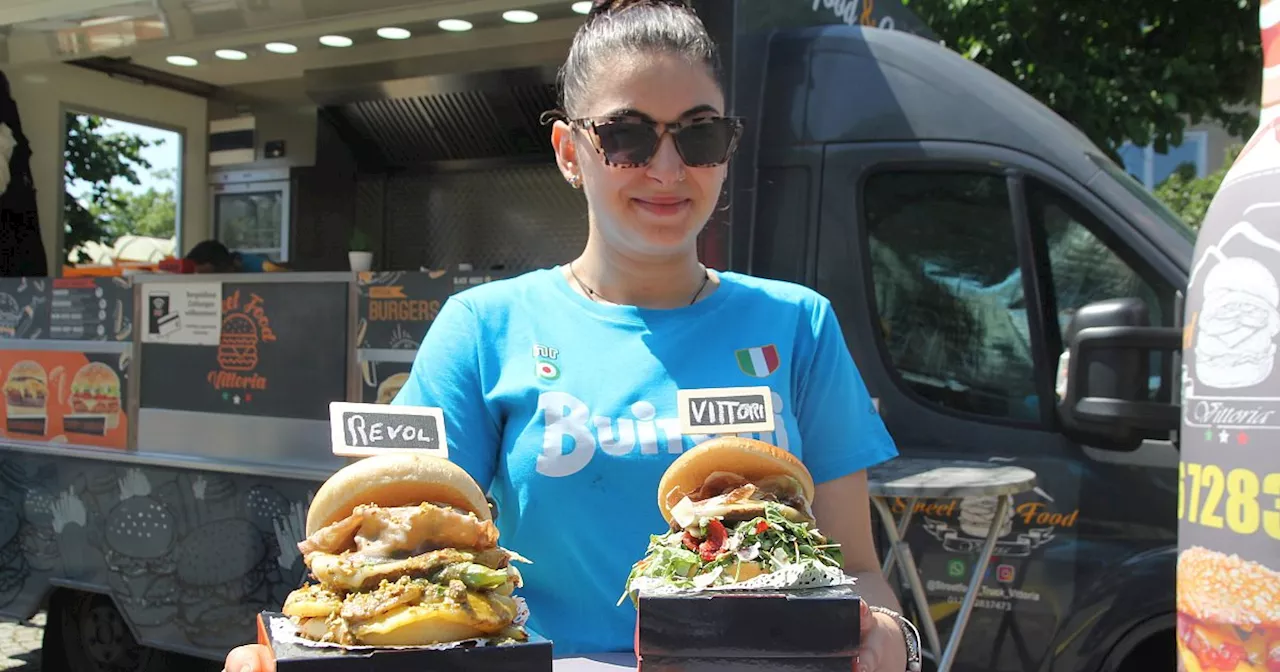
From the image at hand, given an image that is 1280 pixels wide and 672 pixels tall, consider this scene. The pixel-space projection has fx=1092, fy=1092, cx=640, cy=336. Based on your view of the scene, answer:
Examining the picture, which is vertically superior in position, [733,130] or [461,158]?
[461,158]

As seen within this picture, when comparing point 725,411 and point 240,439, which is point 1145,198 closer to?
point 725,411

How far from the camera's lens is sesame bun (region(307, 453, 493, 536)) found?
135 cm

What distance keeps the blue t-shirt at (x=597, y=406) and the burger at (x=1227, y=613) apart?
1273 millimetres

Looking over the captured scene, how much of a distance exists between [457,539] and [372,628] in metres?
0.17

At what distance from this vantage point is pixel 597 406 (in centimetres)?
172

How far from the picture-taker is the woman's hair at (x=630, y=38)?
1.76 meters

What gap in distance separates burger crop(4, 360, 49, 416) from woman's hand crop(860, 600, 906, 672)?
185 inches

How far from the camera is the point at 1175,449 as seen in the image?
3607mm

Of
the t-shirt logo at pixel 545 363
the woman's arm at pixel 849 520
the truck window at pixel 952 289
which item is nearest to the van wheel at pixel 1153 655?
the truck window at pixel 952 289

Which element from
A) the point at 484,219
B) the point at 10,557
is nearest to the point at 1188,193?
the point at 484,219

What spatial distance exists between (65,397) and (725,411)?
15.3 ft

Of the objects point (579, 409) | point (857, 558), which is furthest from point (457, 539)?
point (857, 558)

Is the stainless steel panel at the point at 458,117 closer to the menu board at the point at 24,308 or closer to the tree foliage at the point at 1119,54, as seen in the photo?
the menu board at the point at 24,308

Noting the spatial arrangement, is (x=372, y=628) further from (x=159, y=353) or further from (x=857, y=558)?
(x=159, y=353)
